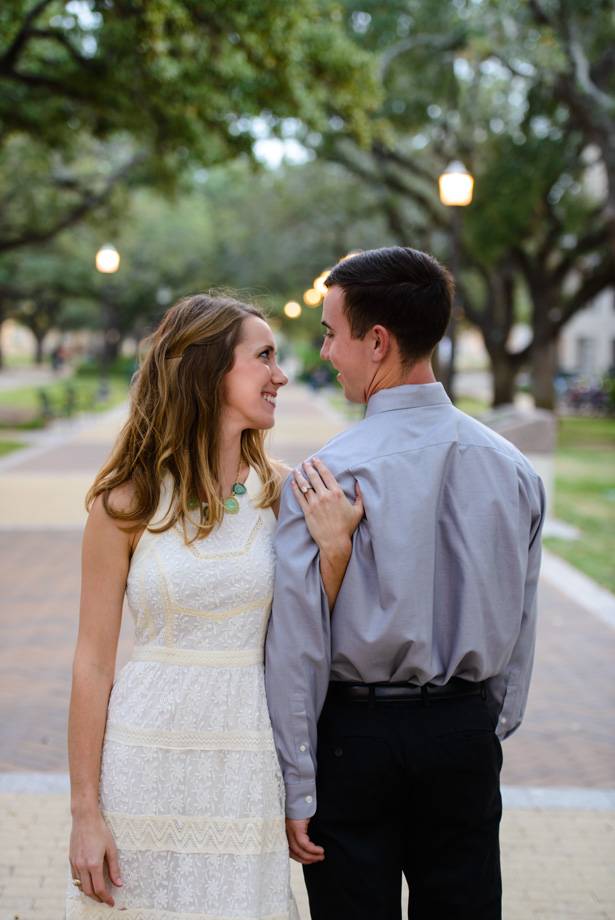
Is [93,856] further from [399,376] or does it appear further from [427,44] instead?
[427,44]

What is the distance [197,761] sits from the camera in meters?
2.35

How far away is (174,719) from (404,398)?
855mm

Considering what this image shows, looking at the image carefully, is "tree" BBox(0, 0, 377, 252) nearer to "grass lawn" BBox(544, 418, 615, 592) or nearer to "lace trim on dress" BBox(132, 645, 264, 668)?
"grass lawn" BBox(544, 418, 615, 592)

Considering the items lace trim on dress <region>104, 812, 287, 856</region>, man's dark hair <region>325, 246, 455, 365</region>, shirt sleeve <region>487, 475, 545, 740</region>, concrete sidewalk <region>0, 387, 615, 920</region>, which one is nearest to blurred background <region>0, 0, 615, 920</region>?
concrete sidewalk <region>0, 387, 615, 920</region>

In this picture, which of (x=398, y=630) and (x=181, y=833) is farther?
(x=181, y=833)

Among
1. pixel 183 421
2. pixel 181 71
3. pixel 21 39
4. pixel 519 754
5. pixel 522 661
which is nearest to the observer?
pixel 183 421

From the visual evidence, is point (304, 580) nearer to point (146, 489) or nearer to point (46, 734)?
point (146, 489)

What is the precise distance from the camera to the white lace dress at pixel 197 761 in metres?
2.32

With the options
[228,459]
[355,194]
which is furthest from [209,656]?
[355,194]

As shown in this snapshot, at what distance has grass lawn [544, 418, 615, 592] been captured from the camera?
11.1 m

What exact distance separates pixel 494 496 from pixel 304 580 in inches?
17.6

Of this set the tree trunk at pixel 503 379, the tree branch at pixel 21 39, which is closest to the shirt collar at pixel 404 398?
the tree branch at pixel 21 39

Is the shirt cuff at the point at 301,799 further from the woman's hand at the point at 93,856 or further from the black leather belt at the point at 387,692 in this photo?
the woman's hand at the point at 93,856

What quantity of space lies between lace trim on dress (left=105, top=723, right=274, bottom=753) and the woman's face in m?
0.69
